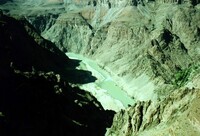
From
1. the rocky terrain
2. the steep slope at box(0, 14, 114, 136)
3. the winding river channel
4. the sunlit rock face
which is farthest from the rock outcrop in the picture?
the sunlit rock face

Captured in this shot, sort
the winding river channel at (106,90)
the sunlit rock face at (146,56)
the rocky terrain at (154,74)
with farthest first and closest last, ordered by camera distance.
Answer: the sunlit rock face at (146,56) < the winding river channel at (106,90) < the rocky terrain at (154,74)

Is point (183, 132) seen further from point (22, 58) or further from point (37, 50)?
point (37, 50)

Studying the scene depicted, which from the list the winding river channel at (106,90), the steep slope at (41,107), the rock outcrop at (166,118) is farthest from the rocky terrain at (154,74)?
the steep slope at (41,107)

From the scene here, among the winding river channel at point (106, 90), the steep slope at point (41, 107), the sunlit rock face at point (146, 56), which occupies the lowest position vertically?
the winding river channel at point (106, 90)

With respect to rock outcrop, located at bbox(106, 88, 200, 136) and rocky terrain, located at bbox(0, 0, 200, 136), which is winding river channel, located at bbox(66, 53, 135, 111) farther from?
rock outcrop, located at bbox(106, 88, 200, 136)

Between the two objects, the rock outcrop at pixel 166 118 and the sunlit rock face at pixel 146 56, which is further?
the sunlit rock face at pixel 146 56

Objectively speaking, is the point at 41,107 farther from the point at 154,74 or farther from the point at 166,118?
the point at 154,74

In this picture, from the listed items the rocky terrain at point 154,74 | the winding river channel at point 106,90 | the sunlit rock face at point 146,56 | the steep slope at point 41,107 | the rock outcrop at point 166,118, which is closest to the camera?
the rock outcrop at point 166,118

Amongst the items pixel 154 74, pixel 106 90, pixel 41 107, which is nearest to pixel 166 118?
pixel 41 107

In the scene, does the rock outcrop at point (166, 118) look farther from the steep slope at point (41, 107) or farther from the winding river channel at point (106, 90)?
the winding river channel at point (106, 90)
